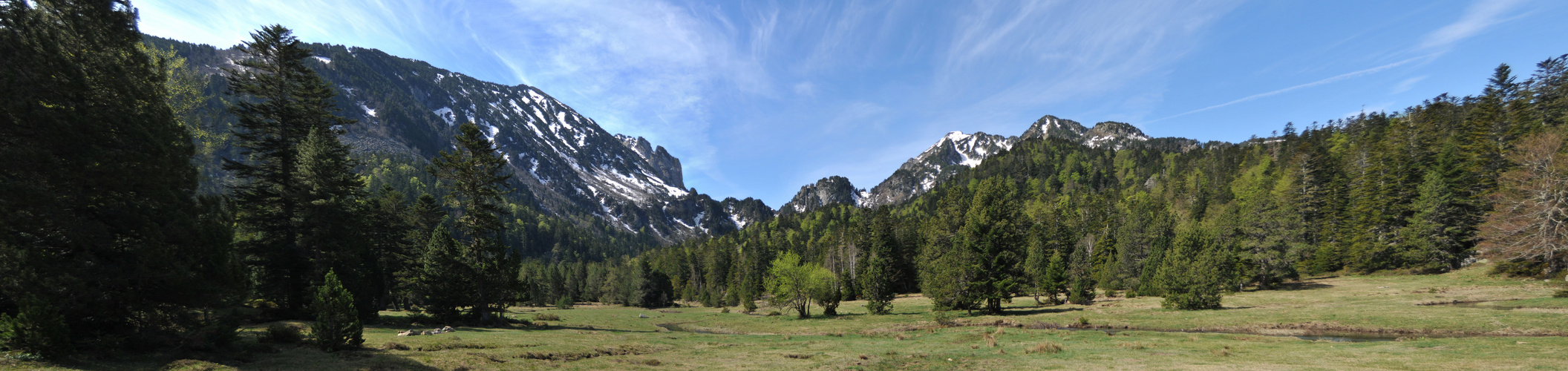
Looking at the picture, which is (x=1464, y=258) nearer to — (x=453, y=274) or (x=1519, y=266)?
(x=1519, y=266)

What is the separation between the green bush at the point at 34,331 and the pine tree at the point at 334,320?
225 inches

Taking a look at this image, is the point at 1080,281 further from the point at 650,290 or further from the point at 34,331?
the point at 650,290

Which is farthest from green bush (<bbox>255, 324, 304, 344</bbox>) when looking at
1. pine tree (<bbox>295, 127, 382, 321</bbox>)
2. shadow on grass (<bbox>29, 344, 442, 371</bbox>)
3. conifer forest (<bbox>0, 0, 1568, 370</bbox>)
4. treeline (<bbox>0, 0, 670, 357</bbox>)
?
pine tree (<bbox>295, 127, 382, 321</bbox>)

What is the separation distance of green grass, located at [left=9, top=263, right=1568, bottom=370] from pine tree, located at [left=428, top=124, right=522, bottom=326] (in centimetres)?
417

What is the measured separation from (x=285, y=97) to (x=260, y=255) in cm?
1106

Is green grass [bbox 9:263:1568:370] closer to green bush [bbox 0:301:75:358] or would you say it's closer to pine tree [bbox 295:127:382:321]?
green bush [bbox 0:301:75:358]

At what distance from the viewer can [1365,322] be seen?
29656 millimetres

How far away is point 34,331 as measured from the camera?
11.3 m

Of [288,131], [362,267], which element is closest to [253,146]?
[288,131]

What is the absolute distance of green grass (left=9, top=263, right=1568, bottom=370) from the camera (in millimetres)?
17250

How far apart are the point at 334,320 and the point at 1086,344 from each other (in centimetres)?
3392

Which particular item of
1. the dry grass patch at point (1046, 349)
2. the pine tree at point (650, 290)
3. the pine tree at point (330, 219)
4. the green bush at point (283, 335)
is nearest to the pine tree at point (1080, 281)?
the dry grass patch at point (1046, 349)

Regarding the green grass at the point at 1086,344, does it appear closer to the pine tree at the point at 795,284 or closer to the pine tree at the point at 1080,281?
the pine tree at the point at 795,284

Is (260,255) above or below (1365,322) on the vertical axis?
above
